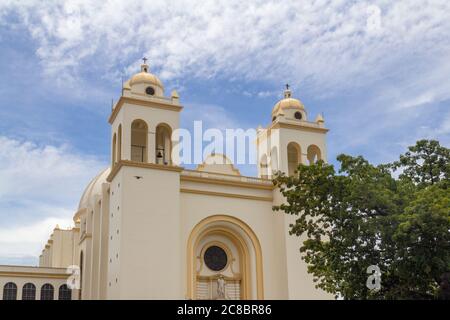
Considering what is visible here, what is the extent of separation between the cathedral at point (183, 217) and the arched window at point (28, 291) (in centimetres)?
632

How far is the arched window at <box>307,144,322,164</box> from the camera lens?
27.0 m

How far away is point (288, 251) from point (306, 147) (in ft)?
17.2

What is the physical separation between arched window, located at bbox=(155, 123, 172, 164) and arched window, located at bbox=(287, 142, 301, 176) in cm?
591

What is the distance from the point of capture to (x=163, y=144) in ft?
83.9

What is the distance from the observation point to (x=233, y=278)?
24.8 m

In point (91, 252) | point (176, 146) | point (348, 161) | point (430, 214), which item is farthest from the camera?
point (91, 252)

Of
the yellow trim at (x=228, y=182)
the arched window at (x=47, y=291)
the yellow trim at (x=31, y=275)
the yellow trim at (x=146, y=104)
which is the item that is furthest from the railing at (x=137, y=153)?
the arched window at (x=47, y=291)

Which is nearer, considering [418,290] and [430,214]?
[430,214]

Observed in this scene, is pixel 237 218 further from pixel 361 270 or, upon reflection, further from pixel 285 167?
pixel 361 270

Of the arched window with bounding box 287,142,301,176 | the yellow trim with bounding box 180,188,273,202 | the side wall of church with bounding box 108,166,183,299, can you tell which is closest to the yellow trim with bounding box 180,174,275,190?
the yellow trim with bounding box 180,188,273,202

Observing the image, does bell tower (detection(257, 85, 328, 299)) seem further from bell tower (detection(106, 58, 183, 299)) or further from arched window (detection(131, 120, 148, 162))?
arched window (detection(131, 120, 148, 162))

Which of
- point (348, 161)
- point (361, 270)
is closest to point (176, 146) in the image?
point (348, 161)

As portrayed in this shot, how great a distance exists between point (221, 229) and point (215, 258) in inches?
51.1
